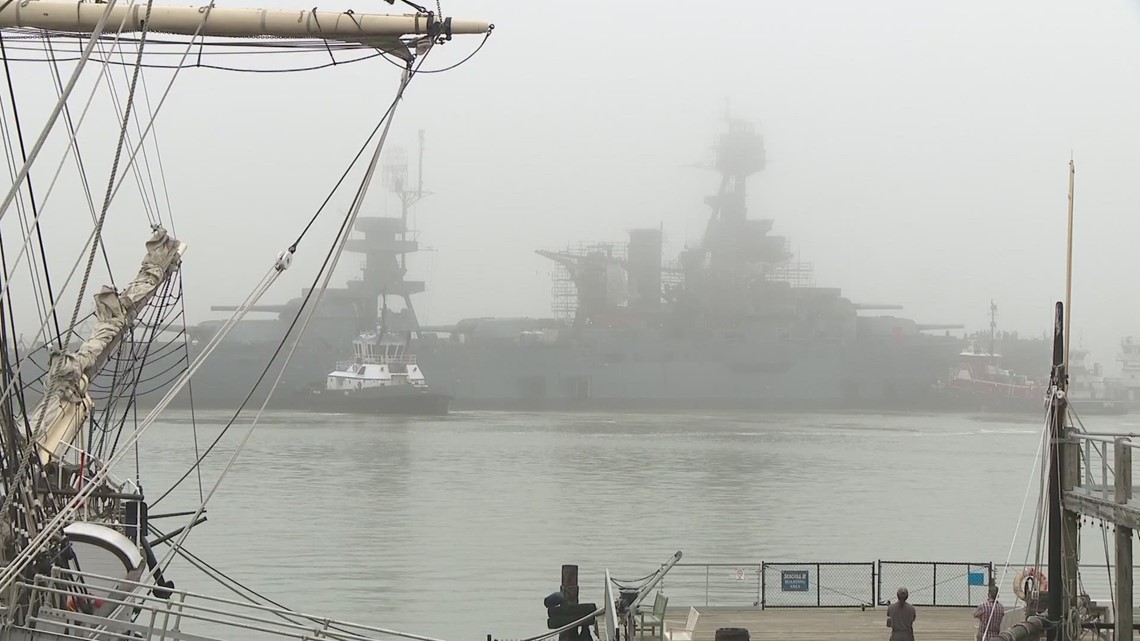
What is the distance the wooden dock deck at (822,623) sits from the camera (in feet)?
51.3

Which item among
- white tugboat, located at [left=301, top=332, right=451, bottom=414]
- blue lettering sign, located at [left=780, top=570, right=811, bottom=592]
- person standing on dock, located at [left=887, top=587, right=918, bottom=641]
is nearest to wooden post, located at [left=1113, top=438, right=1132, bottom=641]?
person standing on dock, located at [left=887, top=587, right=918, bottom=641]

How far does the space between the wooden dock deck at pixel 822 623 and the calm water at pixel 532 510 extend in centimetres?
570

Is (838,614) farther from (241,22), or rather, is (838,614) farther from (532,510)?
(532,510)

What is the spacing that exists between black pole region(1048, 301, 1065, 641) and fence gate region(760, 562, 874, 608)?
4.56 m

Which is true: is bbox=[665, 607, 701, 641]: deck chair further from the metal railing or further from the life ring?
the life ring

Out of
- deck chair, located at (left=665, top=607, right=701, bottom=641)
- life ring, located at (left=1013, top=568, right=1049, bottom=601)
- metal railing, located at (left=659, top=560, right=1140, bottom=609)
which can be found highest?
life ring, located at (left=1013, top=568, right=1049, bottom=601)

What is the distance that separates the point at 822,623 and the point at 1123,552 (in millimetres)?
5114

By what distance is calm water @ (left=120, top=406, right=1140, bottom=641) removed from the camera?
91.7ft

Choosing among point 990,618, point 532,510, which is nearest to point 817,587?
point 990,618

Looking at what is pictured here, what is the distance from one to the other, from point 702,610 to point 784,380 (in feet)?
481

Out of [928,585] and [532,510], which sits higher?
[928,585]

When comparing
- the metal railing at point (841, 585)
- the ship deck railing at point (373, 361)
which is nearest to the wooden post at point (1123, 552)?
the metal railing at point (841, 585)

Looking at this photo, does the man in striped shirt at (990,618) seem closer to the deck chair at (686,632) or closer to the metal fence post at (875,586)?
the deck chair at (686,632)

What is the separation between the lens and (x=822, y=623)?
16469mm
